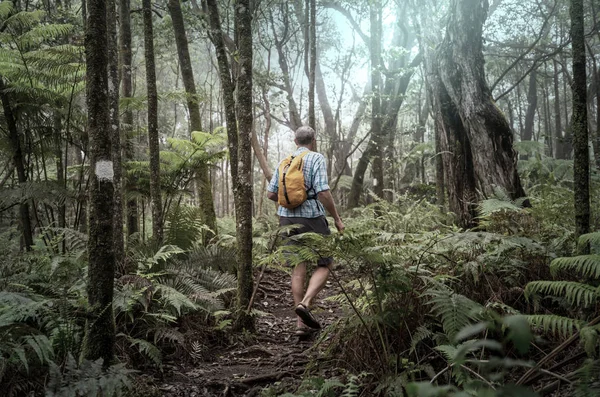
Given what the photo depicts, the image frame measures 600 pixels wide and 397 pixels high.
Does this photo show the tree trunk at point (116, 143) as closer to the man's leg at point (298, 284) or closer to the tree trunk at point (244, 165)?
the tree trunk at point (244, 165)

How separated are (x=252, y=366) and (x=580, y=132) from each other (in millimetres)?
3538

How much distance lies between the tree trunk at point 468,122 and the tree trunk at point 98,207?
4.67m

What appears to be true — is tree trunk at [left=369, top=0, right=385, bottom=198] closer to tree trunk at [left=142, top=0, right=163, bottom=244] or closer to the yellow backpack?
tree trunk at [left=142, top=0, right=163, bottom=244]

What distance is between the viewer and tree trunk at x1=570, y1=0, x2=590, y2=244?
3258mm

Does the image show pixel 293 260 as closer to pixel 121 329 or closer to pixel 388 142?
pixel 121 329

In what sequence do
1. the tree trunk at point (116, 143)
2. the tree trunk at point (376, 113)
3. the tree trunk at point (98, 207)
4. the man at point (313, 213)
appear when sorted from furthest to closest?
the tree trunk at point (376, 113) → the man at point (313, 213) → the tree trunk at point (116, 143) → the tree trunk at point (98, 207)

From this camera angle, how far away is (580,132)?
3346mm

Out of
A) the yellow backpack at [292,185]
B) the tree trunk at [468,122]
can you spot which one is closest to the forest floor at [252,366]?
the yellow backpack at [292,185]

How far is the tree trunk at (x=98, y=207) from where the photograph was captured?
2896 mm

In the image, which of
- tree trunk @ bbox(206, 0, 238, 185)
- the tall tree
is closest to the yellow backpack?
the tall tree

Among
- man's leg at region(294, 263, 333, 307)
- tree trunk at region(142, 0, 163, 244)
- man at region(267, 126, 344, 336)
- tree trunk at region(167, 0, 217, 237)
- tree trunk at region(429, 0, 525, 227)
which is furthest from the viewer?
tree trunk at region(167, 0, 217, 237)

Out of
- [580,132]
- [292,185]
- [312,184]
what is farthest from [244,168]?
[580,132]

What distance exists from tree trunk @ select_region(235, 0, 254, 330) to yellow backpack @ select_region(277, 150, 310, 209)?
0.42m

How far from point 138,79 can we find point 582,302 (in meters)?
23.5
